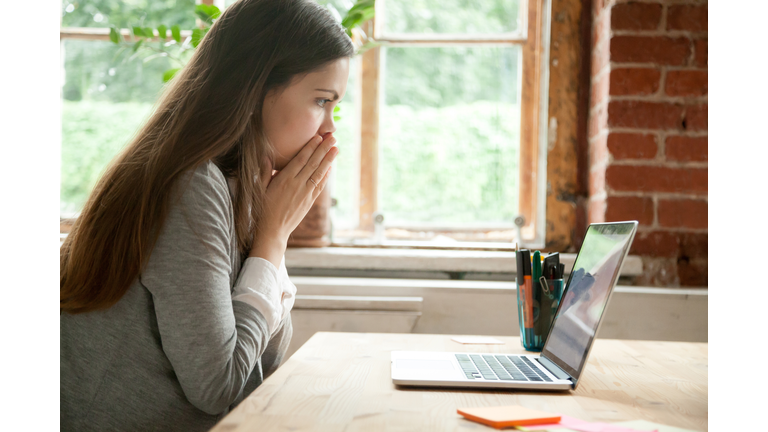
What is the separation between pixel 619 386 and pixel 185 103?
2.58 ft

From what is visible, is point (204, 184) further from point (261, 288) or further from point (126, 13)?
point (126, 13)

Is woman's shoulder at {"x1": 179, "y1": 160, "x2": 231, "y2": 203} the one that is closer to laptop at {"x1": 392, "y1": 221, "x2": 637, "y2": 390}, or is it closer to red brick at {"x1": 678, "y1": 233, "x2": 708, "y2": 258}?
laptop at {"x1": 392, "y1": 221, "x2": 637, "y2": 390}

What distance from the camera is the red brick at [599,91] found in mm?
1711

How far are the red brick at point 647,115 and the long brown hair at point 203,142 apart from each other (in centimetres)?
99

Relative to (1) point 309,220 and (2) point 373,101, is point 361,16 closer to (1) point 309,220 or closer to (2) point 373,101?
(2) point 373,101

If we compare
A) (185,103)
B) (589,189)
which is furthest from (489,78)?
(185,103)

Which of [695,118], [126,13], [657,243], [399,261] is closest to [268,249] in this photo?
[399,261]

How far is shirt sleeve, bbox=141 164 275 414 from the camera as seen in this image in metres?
0.73

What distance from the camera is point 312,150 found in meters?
1.06

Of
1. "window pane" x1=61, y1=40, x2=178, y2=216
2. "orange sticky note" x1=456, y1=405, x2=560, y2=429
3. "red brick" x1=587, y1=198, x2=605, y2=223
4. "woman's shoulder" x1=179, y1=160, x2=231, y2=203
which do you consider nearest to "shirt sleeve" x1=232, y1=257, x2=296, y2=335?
"woman's shoulder" x1=179, y1=160, x2=231, y2=203

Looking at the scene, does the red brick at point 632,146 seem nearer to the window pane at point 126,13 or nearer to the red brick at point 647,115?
the red brick at point 647,115

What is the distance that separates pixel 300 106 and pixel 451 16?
3.83 feet

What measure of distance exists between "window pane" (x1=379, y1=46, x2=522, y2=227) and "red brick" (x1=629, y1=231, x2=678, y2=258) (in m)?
0.43

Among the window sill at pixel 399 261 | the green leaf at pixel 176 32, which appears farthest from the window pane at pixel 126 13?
the window sill at pixel 399 261
